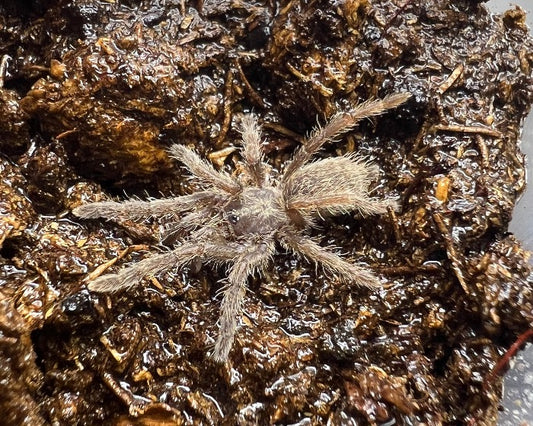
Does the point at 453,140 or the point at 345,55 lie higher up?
the point at 345,55

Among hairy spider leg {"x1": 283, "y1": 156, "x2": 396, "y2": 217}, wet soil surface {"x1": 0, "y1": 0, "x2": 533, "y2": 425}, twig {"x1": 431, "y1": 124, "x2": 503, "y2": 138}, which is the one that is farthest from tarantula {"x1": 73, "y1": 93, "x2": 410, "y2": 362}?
twig {"x1": 431, "y1": 124, "x2": 503, "y2": 138}

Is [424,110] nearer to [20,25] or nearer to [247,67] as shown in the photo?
[247,67]

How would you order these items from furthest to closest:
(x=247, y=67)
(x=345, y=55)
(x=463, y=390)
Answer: (x=247, y=67) → (x=345, y=55) → (x=463, y=390)

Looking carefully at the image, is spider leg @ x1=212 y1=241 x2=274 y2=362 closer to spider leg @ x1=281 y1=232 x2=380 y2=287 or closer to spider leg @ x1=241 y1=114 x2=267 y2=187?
spider leg @ x1=281 y1=232 x2=380 y2=287

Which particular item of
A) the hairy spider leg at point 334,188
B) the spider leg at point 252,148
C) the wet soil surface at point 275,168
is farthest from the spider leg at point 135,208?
the hairy spider leg at point 334,188

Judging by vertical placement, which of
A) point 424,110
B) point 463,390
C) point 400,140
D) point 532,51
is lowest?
point 463,390

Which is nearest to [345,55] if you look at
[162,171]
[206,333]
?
[162,171]

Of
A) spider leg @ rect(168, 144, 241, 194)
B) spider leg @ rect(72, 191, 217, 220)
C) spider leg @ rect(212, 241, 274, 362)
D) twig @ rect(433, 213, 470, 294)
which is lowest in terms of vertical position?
spider leg @ rect(212, 241, 274, 362)
